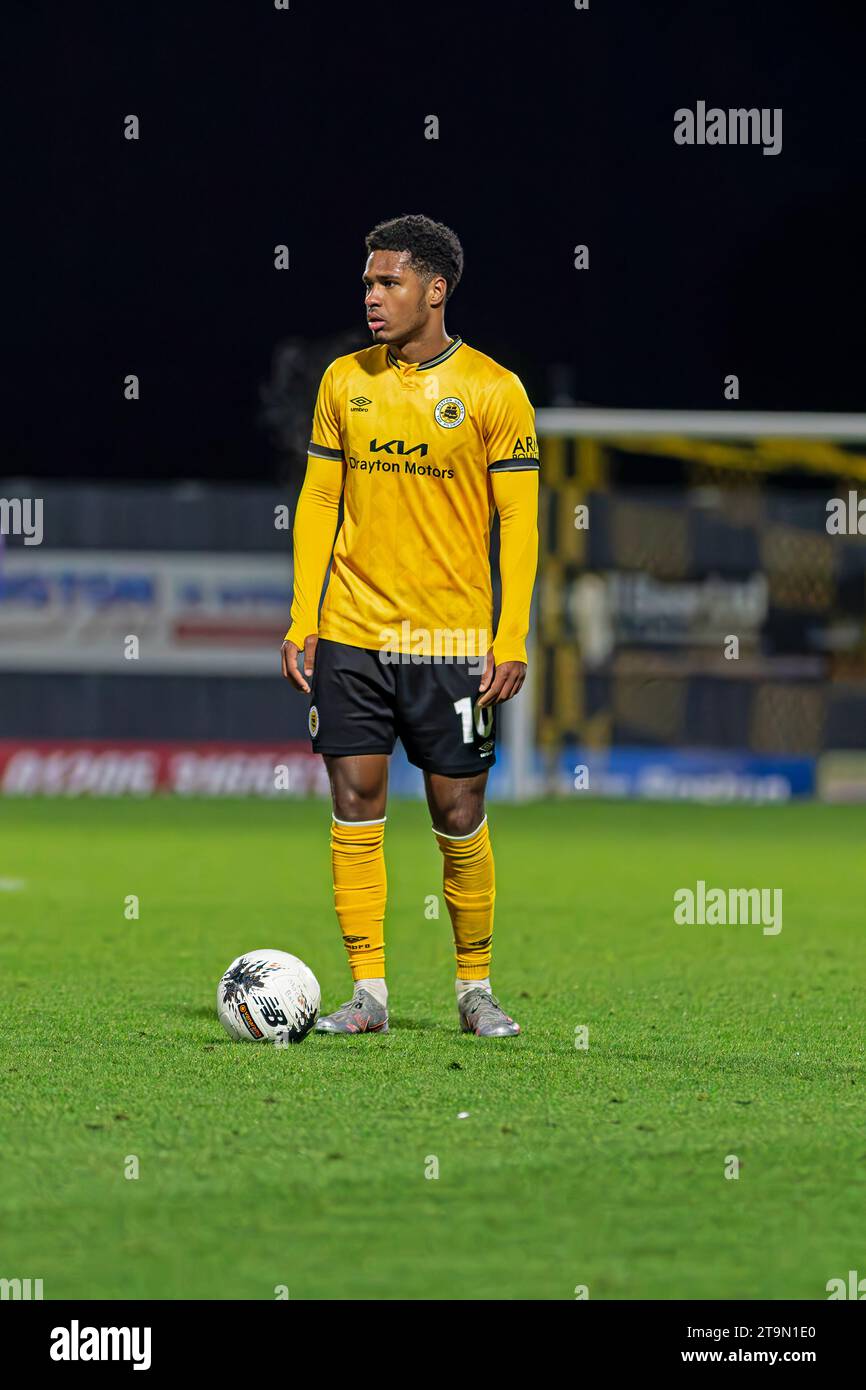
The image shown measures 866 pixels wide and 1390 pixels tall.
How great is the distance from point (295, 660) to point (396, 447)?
65 cm

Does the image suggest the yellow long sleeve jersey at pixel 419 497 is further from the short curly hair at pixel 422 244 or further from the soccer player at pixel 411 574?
the short curly hair at pixel 422 244

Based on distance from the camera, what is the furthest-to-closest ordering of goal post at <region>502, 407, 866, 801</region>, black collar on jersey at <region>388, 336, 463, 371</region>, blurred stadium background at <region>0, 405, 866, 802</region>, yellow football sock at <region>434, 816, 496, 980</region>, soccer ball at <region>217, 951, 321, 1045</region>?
blurred stadium background at <region>0, 405, 866, 802</region> → goal post at <region>502, 407, 866, 801</region> → yellow football sock at <region>434, 816, 496, 980</region> → black collar on jersey at <region>388, 336, 463, 371</region> → soccer ball at <region>217, 951, 321, 1045</region>

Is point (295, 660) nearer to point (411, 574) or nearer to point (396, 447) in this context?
point (411, 574)

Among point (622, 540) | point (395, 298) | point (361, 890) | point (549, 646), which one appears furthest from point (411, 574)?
point (622, 540)

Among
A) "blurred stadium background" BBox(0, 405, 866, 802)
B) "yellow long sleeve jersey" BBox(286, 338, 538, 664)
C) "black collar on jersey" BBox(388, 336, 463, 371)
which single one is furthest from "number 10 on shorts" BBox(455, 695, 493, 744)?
"blurred stadium background" BBox(0, 405, 866, 802)

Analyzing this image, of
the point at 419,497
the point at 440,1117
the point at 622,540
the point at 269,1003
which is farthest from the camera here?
the point at 622,540

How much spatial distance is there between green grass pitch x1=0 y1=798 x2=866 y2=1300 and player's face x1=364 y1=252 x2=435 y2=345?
1.92 meters

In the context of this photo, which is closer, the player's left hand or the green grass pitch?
the green grass pitch

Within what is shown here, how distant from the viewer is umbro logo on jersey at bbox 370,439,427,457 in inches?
226

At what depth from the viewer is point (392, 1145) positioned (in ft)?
14.3

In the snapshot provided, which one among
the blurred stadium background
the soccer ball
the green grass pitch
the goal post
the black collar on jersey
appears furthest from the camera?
the blurred stadium background

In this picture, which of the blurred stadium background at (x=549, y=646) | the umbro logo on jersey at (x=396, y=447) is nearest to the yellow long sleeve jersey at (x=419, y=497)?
the umbro logo on jersey at (x=396, y=447)

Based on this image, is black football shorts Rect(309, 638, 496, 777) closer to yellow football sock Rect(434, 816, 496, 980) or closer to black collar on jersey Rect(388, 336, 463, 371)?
yellow football sock Rect(434, 816, 496, 980)

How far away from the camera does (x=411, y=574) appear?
5820 millimetres
